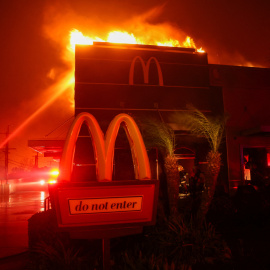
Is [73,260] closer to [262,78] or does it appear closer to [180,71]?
[180,71]

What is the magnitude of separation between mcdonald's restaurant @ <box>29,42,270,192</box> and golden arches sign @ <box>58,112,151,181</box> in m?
8.39

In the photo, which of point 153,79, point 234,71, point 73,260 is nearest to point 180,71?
point 153,79

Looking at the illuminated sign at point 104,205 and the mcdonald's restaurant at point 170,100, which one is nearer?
the illuminated sign at point 104,205

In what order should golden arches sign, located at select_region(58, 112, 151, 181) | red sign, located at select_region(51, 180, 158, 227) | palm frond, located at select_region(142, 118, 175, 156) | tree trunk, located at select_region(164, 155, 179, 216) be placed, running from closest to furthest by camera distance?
red sign, located at select_region(51, 180, 158, 227) < golden arches sign, located at select_region(58, 112, 151, 181) < tree trunk, located at select_region(164, 155, 179, 216) < palm frond, located at select_region(142, 118, 175, 156)

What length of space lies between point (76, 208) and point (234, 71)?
44.8ft

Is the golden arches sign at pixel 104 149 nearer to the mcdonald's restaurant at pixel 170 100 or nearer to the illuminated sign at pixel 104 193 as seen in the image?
the illuminated sign at pixel 104 193

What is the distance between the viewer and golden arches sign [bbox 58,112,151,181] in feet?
13.5

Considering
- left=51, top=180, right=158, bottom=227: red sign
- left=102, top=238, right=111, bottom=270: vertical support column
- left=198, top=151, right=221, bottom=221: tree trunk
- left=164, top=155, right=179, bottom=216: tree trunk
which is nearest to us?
left=51, top=180, right=158, bottom=227: red sign

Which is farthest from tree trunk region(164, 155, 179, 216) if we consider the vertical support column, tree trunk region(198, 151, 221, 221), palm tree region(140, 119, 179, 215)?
the vertical support column

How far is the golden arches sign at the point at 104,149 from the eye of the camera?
4113 millimetres

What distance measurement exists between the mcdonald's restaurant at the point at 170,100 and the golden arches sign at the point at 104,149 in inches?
330

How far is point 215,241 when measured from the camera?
243 inches

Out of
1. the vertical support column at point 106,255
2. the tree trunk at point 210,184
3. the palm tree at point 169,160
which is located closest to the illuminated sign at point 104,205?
the vertical support column at point 106,255

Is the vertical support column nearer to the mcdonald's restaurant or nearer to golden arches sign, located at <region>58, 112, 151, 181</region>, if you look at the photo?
golden arches sign, located at <region>58, 112, 151, 181</region>
